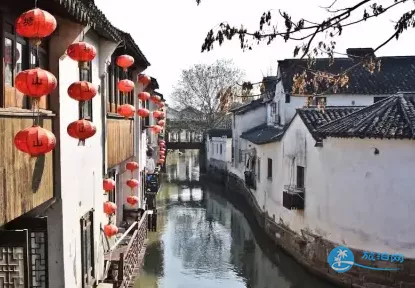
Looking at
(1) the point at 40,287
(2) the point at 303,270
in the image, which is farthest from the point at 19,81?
(2) the point at 303,270

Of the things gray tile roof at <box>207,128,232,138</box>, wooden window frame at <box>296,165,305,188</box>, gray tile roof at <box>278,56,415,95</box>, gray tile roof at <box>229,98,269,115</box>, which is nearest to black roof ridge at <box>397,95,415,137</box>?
wooden window frame at <box>296,165,305,188</box>

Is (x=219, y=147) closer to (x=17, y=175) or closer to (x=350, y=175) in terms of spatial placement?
(x=350, y=175)

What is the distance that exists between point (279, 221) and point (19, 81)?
18.3 metres

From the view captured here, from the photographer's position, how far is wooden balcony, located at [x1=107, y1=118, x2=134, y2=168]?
41.9ft

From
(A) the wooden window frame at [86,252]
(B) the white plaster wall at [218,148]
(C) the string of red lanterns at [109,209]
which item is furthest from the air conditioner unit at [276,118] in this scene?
(A) the wooden window frame at [86,252]

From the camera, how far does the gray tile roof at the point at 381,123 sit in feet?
48.5

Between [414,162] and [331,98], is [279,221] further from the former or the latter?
[331,98]

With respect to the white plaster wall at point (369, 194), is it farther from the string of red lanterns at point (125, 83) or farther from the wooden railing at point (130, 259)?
the string of red lanterns at point (125, 83)

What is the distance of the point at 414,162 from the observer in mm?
14781

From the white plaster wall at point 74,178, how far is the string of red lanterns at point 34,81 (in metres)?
2.04

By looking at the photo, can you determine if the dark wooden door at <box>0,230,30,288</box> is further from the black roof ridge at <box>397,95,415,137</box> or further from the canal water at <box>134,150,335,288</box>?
the black roof ridge at <box>397,95,415,137</box>

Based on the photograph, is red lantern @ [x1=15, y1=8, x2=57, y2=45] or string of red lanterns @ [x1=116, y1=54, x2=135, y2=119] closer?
red lantern @ [x1=15, y1=8, x2=57, y2=45]

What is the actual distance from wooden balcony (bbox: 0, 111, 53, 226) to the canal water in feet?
34.3

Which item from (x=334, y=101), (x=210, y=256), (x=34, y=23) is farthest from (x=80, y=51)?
(x=334, y=101)
